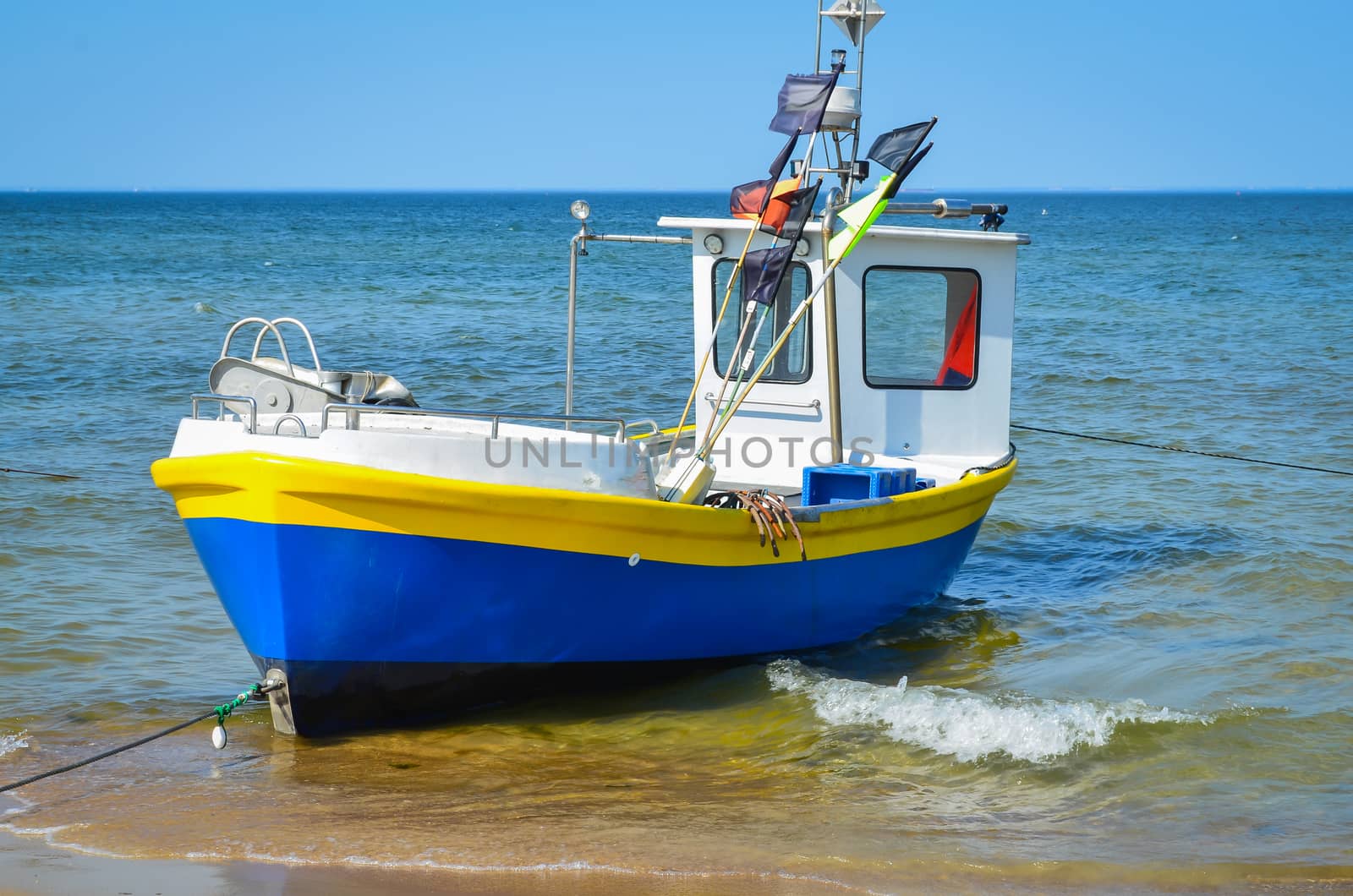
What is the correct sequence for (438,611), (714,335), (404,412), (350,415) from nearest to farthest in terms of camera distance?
(404,412)
(350,415)
(438,611)
(714,335)

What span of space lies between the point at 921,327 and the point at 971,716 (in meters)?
2.69

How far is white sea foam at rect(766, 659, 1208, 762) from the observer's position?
6137 mm

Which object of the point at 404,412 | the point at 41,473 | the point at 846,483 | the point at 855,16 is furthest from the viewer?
the point at 41,473

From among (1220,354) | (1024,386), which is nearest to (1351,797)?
(1024,386)

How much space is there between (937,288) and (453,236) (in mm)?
62887

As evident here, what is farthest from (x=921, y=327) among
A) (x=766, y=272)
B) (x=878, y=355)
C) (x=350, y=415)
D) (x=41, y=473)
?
(x=41, y=473)

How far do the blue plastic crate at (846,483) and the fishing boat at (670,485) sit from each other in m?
0.02

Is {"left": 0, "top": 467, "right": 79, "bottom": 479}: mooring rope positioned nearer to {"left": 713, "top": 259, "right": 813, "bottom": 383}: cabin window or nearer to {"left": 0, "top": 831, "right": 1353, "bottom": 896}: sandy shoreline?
{"left": 713, "top": 259, "right": 813, "bottom": 383}: cabin window

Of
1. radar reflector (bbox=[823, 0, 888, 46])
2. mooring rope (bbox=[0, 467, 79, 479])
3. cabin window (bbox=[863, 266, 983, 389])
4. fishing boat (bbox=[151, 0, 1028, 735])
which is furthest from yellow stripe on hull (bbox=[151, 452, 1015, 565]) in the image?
mooring rope (bbox=[0, 467, 79, 479])

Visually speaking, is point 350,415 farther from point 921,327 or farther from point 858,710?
point 921,327

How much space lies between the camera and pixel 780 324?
26.4 ft

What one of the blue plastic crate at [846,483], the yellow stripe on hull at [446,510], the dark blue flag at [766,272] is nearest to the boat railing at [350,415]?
the yellow stripe on hull at [446,510]

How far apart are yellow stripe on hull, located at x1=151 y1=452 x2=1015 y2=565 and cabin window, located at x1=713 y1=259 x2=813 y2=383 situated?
1858 mm

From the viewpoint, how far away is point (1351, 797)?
18.5ft
